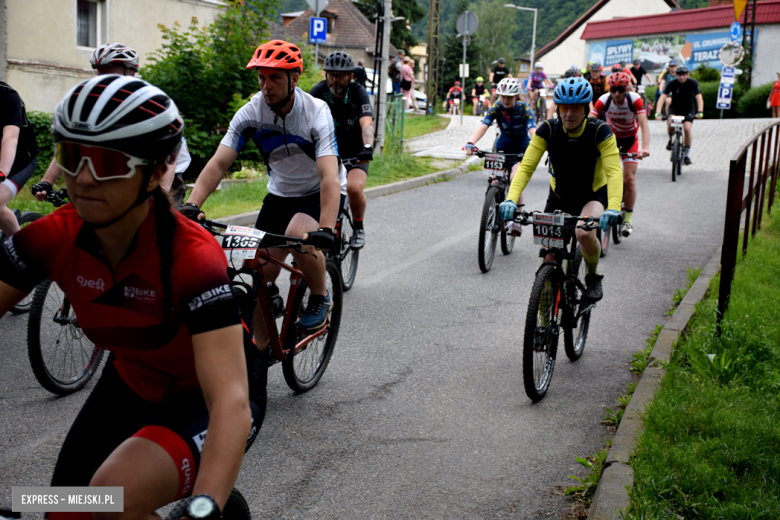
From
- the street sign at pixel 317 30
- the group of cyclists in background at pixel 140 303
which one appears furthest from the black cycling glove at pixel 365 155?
the street sign at pixel 317 30

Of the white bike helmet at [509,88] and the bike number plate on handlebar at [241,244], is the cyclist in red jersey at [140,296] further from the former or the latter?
the white bike helmet at [509,88]

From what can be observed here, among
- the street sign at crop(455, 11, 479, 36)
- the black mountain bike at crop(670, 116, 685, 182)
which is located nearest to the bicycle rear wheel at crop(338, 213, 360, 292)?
the black mountain bike at crop(670, 116, 685, 182)

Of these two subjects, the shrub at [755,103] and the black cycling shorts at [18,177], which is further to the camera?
the shrub at [755,103]

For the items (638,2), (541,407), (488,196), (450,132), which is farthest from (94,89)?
(638,2)

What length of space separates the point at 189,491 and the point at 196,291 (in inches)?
21.8

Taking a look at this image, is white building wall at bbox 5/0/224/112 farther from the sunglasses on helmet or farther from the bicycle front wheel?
the sunglasses on helmet

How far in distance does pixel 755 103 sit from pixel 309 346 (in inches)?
1306

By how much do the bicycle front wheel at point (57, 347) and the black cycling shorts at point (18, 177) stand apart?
112cm

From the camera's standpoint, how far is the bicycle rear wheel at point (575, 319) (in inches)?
215

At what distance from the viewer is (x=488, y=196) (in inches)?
352

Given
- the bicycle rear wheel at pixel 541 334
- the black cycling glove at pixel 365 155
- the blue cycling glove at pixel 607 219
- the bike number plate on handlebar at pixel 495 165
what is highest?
the black cycling glove at pixel 365 155

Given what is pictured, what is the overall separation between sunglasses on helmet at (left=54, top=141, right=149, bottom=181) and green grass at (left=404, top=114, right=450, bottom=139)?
2241 centimetres

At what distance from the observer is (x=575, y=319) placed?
5.59 meters

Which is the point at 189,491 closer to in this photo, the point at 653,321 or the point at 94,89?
the point at 94,89
